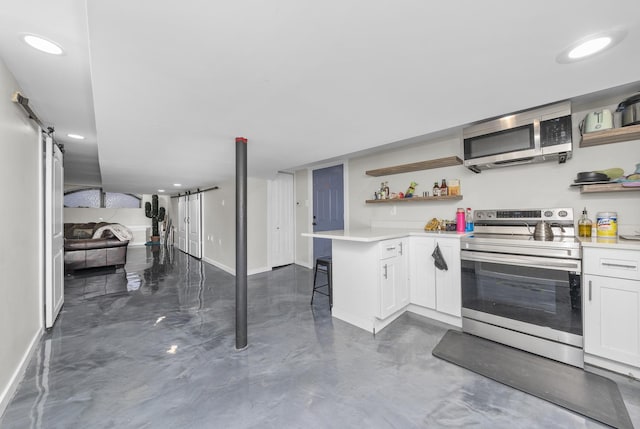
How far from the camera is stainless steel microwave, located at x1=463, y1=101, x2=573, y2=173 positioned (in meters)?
2.00

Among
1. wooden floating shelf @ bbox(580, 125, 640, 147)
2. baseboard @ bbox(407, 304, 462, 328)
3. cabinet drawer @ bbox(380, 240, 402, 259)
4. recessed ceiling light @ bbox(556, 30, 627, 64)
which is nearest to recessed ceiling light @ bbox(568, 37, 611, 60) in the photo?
recessed ceiling light @ bbox(556, 30, 627, 64)

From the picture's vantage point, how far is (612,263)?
65.8 inches

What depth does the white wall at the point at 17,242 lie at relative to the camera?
1526 millimetres

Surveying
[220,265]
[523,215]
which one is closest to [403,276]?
[523,215]

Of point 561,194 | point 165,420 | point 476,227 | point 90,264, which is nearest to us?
point 165,420

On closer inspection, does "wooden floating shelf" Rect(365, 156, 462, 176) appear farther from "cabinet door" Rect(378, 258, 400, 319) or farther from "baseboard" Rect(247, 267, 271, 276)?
"baseboard" Rect(247, 267, 271, 276)

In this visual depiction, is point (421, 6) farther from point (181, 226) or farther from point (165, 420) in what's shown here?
point (181, 226)

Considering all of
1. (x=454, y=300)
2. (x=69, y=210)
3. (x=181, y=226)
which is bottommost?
(x=454, y=300)

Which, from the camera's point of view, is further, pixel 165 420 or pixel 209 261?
pixel 209 261

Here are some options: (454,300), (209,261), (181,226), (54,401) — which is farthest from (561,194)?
(181,226)

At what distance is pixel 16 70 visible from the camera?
62.1 inches

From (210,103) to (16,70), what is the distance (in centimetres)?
123

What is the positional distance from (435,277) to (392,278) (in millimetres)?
467

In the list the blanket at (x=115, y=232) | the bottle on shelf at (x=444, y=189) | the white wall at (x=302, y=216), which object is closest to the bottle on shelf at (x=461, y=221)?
the bottle on shelf at (x=444, y=189)
